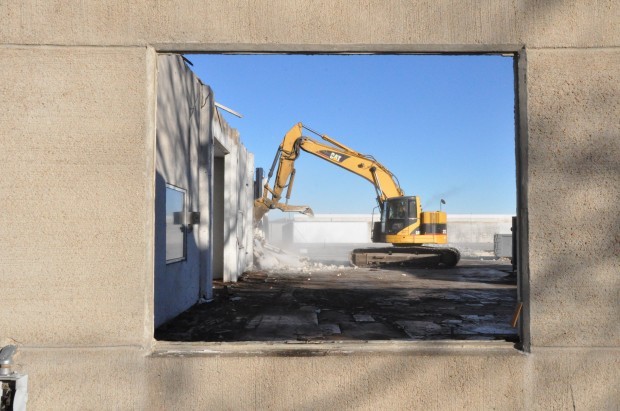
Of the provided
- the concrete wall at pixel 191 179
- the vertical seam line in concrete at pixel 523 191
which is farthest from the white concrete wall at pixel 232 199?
the vertical seam line in concrete at pixel 523 191

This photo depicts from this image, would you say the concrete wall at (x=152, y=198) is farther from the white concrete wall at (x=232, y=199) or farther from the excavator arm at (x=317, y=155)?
the excavator arm at (x=317, y=155)

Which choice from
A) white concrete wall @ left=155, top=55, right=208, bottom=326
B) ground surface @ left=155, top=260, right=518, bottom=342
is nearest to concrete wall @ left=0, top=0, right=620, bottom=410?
ground surface @ left=155, top=260, right=518, bottom=342

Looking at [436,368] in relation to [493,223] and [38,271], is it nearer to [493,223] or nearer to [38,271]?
[38,271]

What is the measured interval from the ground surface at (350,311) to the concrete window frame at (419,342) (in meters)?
0.36

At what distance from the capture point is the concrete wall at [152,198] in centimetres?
388

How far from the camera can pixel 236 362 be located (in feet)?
Answer: 12.8

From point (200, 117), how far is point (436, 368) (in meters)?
8.90

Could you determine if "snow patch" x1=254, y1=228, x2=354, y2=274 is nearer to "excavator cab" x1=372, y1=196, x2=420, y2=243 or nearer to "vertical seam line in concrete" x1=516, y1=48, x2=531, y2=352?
"excavator cab" x1=372, y1=196, x2=420, y2=243

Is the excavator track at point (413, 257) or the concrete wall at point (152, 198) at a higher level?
the concrete wall at point (152, 198)

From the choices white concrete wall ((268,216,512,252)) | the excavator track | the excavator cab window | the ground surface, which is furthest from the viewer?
white concrete wall ((268,216,512,252))

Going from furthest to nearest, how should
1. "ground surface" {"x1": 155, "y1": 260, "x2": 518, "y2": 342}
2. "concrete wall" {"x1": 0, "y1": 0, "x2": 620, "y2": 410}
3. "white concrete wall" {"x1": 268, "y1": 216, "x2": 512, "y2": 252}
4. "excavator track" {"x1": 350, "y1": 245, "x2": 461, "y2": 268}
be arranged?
"white concrete wall" {"x1": 268, "y1": 216, "x2": 512, "y2": 252}, "excavator track" {"x1": 350, "y1": 245, "x2": 461, "y2": 268}, "ground surface" {"x1": 155, "y1": 260, "x2": 518, "y2": 342}, "concrete wall" {"x1": 0, "y1": 0, "x2": 620, "y2": 410}

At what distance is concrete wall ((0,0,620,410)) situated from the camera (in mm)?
3875

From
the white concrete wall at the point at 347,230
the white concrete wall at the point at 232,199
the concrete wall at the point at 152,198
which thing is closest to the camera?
the concrete wall at the point at 152,198

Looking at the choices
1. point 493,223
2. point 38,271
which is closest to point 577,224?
point 38,271
